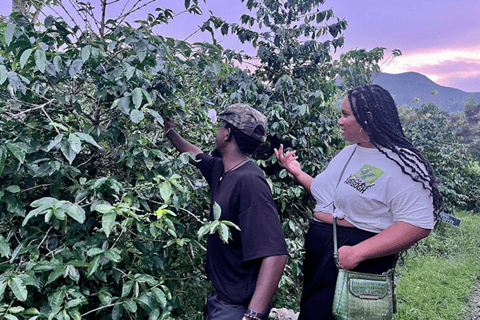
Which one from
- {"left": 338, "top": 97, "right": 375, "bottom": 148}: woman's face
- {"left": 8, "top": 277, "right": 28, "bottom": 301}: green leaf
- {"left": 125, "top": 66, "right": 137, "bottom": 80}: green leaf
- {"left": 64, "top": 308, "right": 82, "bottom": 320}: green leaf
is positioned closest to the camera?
{"left": 8, "top": 277, "right": 28, "bottom": 301}: green leaf

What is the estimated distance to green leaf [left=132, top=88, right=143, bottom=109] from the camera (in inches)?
66.3

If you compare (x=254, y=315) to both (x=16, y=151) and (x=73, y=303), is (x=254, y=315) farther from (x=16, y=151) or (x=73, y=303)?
(x=16, y=151)

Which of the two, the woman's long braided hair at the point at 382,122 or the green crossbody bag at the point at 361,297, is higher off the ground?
the woman's long braided hair at the point at 382,122

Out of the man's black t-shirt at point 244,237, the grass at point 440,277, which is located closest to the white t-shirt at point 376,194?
the man's black t-shirt at point 244,237

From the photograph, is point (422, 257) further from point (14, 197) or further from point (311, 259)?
point (14, 197)

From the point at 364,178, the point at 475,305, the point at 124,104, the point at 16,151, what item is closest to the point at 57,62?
the point at 124,104

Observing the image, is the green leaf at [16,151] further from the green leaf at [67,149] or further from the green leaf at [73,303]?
the green leaf at [73,303]

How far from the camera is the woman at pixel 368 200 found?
1795 mm

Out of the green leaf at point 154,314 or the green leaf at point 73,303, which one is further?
the green leaf at point 154,314

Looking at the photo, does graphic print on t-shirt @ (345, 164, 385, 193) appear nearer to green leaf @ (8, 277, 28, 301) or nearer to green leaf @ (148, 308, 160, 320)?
green leaf @ (148, 308, 160, 320)

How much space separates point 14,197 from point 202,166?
889 mm

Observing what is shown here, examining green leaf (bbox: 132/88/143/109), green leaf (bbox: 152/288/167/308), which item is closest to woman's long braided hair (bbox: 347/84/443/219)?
green leaf (bbox: 132/88/143/109)

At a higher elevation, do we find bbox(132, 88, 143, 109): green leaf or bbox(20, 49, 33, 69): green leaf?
bbox(20, 49, 33, 69): green leaf

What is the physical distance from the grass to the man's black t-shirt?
392 cm
